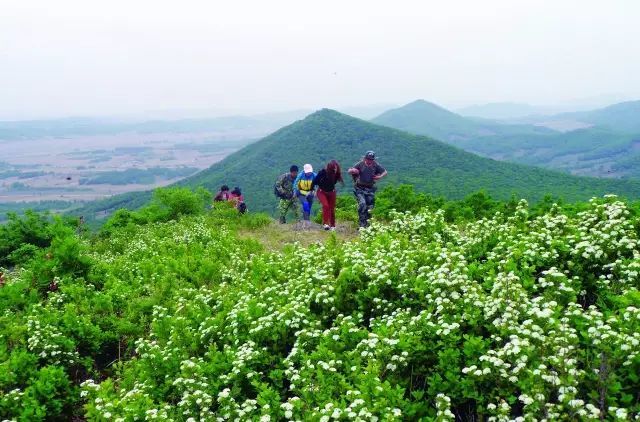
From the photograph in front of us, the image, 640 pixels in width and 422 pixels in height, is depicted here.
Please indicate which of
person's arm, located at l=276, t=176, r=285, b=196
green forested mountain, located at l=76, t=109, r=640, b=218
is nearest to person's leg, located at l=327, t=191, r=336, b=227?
person's arm, located at l=276, t=176, r=285, b=196

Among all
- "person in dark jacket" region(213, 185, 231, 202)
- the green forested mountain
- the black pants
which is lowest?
the green forested mountain

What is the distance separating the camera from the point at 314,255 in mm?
9523

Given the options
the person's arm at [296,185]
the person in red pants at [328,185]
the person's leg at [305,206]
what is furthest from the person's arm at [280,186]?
the person in red pants at [328,185]

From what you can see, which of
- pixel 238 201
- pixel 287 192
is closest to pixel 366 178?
pixel 287 192

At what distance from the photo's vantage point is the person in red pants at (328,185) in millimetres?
15148

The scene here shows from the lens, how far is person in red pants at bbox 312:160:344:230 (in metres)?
15.1

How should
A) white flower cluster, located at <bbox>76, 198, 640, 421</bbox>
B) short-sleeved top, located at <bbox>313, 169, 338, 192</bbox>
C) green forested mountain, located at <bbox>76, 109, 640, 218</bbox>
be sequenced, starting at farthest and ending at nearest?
green forested mountain, located at <bbox>76, 109, 640, 218</bbox>, short-sleeved top, located at <bbox>313, 169, 338, 192</bbox>, white flower cluster, located at <bbox>76, 198, 640, 421</bbox>

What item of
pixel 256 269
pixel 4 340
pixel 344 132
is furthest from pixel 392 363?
pixel 344 132

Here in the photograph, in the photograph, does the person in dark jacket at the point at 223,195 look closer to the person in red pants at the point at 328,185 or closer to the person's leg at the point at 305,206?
the person's leg at the point at 305,206

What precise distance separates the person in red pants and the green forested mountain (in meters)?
51.8

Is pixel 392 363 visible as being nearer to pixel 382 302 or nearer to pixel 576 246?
pixel 382 302

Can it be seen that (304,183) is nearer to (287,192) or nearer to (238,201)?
(287,192)

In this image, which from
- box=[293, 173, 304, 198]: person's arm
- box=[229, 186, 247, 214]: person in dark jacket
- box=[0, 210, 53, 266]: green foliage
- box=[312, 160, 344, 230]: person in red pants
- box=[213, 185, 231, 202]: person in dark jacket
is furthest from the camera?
box=[213, 185, 231, 202]: person in dark jacket

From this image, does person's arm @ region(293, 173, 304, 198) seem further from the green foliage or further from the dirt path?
the green foliage
